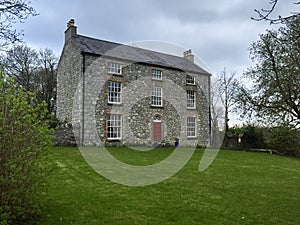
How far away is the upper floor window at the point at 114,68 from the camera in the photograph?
61.4 ft

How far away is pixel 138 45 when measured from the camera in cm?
2345

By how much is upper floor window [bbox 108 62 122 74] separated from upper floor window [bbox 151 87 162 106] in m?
3.30

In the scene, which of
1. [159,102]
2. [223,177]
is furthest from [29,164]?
[159,102]

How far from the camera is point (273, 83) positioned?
1377cm

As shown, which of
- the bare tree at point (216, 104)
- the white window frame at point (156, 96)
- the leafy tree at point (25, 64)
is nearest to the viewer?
the white window frame at point (156, 96)

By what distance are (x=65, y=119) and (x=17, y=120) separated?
52.8 feet

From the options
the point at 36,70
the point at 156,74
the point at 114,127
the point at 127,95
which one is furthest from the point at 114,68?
the point at 36,70

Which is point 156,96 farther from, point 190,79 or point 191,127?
point 191,127

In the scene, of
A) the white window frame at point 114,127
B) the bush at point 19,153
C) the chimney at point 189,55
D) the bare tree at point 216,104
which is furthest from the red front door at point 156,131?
the bush at point 19,153

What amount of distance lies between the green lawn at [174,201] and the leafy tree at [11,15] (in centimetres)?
434

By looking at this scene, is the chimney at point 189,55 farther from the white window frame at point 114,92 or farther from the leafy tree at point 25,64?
the leafy tree at point 25,64

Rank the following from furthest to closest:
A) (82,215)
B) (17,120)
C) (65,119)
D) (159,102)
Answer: (159,102)
(65,119)
(82,215)
(17,120)

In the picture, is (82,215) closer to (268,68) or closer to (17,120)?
(17,120)

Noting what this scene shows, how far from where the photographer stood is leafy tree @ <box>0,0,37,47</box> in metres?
7.75
